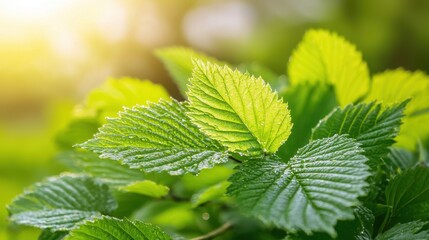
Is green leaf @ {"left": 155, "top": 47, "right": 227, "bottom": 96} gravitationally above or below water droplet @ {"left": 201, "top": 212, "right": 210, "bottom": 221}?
above

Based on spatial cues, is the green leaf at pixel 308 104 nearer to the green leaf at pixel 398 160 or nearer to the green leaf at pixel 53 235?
the green leaf at pixel 398 160

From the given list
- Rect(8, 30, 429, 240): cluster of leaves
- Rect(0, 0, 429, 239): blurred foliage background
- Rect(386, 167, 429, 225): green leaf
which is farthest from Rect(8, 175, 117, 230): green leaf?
Rect(0, 0, 429, 239): blurred foliage background

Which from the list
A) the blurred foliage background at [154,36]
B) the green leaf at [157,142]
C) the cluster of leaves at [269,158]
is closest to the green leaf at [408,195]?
the cluster of leaves at [269,158]

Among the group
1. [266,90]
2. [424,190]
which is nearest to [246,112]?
[266,90]

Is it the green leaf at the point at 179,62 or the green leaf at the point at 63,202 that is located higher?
the green leaf at the point at 179,62

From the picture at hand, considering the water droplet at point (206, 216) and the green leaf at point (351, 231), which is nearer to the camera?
the green leaf at point (351, 231)

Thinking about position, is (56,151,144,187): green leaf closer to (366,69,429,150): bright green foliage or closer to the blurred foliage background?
(366,69,429,150): bright green foliage

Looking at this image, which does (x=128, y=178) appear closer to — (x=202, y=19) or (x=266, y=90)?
(x=266, y=90)
